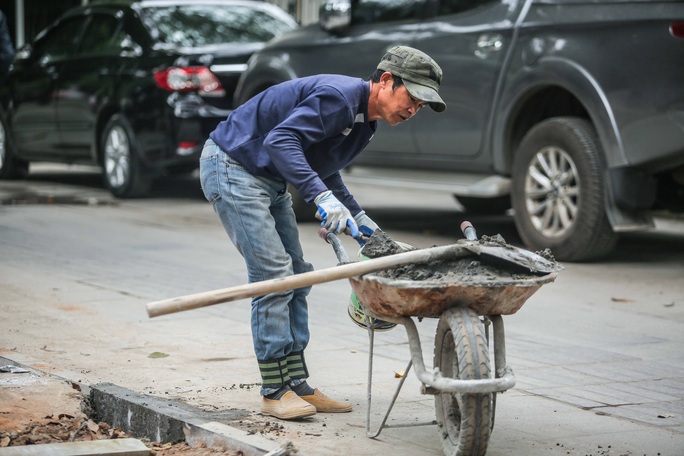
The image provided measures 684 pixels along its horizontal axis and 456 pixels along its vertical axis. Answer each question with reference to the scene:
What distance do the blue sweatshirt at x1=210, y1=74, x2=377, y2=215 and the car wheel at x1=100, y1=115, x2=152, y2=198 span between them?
7417 millimetres

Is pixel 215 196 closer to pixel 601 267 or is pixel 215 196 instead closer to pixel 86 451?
pixel 86 451

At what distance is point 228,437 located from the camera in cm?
450

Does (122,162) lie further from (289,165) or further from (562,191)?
(289,165)

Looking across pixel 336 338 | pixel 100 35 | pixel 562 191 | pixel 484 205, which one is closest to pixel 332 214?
pixel 336 338

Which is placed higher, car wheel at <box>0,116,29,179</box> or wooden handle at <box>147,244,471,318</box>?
wooden handle at <box>147,244,471,318</box>

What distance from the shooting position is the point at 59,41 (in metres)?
14.0

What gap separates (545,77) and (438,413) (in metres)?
4.78

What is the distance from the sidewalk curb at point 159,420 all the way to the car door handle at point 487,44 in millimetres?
4871

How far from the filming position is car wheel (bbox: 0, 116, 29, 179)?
14594 millimetres

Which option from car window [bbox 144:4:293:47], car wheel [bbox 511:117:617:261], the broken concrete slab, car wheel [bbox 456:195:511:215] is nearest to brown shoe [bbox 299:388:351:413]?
the broken concrete slab

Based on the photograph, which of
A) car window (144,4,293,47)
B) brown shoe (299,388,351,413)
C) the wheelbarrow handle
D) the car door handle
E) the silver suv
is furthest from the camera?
car window (144,4,293,47)

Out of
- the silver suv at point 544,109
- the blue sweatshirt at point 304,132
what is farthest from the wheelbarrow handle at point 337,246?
the silver suv at point 544,109

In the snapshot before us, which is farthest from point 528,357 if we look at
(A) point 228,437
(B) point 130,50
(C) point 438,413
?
(B) point 130,50

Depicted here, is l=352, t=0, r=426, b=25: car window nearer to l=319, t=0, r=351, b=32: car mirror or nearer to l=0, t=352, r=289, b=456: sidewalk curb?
l=319, t=0, r=351, b=32: car mirror
